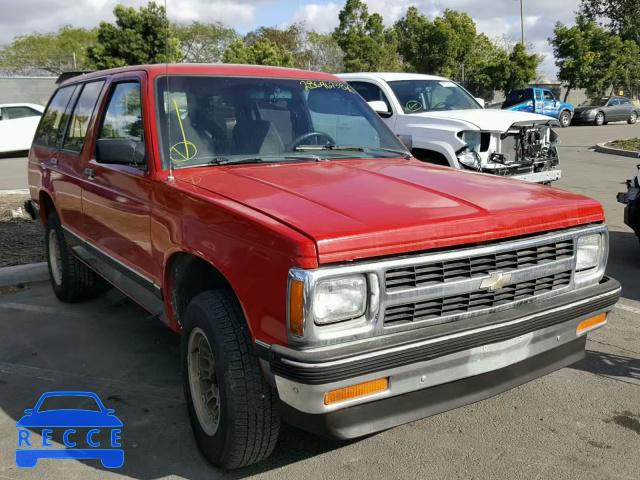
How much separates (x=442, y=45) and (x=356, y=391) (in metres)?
43.3

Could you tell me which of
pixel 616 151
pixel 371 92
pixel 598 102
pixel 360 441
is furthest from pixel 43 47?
pixel 360 441

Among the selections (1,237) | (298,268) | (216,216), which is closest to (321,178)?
(216,216)

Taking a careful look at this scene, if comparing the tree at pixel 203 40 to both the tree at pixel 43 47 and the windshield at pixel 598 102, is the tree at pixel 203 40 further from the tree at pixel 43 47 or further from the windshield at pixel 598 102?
the windshield at pixel 598 102

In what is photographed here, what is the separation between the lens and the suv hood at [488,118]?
8.02 metres

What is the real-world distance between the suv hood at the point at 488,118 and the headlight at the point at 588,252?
5.03 meters

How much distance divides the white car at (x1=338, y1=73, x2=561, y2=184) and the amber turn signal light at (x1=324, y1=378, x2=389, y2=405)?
18.9 feet

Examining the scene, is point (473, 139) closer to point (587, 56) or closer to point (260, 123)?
point (260, 123)

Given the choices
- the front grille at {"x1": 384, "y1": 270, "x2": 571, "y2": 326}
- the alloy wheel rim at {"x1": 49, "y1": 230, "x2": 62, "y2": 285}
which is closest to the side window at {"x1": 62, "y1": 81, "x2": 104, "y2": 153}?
the alloy wheel rim at {"x1": 49, "y1": 230, "x2": 62, "y2": 285}

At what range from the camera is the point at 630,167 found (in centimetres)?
1438

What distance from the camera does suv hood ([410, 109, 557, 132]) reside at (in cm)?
802

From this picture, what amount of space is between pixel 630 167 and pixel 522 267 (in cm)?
1336

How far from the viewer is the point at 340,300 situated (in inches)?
94.2

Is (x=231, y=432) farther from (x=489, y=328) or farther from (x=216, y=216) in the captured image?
(x=489, y=328)

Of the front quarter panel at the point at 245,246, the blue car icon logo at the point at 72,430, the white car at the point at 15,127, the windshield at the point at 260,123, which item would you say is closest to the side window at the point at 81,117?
the windshield at the point at 260,123
